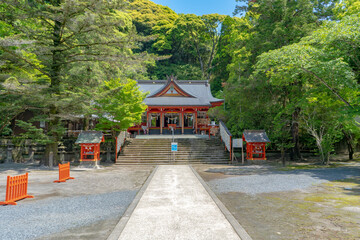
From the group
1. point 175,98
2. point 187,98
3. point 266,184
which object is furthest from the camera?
point 187,98

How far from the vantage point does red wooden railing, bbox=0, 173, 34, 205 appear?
5.54 meters

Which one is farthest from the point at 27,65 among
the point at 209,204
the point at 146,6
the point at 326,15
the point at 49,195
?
the point at 146,6

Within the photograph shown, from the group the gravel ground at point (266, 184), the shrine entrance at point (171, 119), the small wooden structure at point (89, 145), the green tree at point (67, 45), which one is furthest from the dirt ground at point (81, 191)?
the shrine entrance at point (171, 119)

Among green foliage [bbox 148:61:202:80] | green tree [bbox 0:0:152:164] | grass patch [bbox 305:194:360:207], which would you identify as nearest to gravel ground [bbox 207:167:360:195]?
grass patch [bbox 305:194:360:207]

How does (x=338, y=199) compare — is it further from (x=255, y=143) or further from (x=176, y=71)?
(x=176, y=71)

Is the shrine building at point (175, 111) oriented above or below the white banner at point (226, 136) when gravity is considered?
above

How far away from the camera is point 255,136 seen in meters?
13.8

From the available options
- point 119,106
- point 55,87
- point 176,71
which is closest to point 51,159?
point 55,87

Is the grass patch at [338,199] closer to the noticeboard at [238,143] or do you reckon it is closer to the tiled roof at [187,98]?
the noticeboard at [238,143]

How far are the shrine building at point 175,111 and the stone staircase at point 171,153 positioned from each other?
5.09 m

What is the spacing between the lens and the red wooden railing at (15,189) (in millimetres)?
5541

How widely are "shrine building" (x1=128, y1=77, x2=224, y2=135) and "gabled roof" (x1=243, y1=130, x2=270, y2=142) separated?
7413mm

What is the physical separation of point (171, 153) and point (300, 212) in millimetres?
11005

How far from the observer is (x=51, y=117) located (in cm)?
1223
